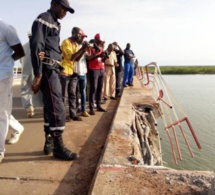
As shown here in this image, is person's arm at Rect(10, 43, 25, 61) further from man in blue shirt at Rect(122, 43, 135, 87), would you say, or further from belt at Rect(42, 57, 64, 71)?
man in blue shirt at Rect(122, 43, 135, 87)

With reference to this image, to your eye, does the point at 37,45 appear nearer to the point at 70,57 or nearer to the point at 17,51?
the point at 17,51

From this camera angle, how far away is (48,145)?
307 centimetres

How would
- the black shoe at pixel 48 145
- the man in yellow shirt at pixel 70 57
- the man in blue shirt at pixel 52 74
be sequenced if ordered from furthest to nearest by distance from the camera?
the man in yellow shirt at pixel 70 57 → the black shoe at pixel 48 145 → the man in blue shirt at pixel 52 74

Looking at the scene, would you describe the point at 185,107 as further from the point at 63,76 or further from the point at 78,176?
the point at 78,176

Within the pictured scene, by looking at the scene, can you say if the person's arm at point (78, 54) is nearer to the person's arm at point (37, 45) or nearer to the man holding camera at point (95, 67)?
the man holding camera at point (95, 67)

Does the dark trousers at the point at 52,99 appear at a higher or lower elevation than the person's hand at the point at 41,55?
lower

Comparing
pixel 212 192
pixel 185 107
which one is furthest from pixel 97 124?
pixel 185 107

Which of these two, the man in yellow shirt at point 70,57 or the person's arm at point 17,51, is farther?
the man in yellow shirt at point 70,57

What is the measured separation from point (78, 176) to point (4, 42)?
5.47ft

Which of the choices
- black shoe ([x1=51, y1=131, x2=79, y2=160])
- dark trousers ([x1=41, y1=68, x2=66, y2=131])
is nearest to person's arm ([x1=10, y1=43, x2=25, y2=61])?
dark trousers ([x1=41, y1=68, x2=66, y2=131])

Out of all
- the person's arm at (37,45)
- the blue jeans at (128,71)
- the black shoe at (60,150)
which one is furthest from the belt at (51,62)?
the blue jeans at (128,71)

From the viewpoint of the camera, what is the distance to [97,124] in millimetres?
4434

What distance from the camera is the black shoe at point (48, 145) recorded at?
10.0 feet

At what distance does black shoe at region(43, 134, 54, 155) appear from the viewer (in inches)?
120
